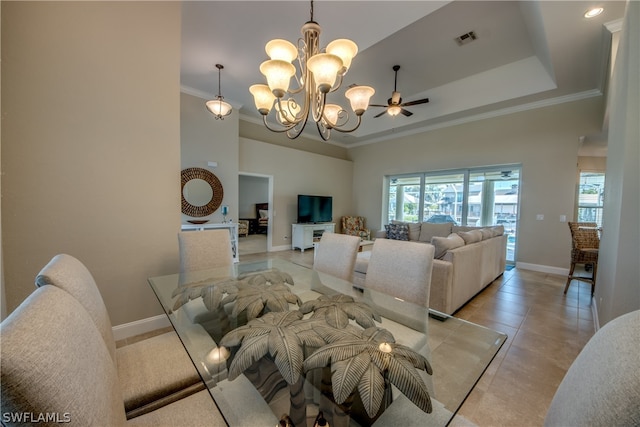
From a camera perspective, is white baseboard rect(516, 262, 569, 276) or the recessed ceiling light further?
white baseboard rect(516, 262, 569, 276)

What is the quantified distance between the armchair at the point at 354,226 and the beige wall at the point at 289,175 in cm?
36

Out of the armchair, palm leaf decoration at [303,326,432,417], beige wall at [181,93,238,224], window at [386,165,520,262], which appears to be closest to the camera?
palm leaf decoration at [303,326,432,417]

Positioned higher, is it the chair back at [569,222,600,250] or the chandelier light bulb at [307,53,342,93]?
the chandelier light bulb at [307,53,342,93]

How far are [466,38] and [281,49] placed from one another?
3.05 meters

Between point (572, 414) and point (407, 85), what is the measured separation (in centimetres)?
520

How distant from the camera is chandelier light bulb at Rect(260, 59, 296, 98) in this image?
171 cm

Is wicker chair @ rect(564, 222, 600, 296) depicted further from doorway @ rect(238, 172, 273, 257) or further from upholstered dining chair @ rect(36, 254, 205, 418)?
doorway @ rect(238, 172, 273, 257)

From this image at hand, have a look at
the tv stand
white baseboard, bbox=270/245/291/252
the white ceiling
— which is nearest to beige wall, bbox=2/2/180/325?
the white ceiling

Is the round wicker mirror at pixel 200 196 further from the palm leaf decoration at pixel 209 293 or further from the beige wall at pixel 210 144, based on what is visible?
the palm leaf decoration at pixel 209 293

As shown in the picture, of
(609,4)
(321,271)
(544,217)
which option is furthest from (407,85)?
(321,271)

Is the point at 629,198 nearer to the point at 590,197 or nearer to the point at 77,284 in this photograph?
the point at 77,284

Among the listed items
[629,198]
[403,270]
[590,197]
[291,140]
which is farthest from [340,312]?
[590,197]

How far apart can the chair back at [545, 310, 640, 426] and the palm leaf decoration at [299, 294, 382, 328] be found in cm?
66

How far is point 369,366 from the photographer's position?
0.77 metres
